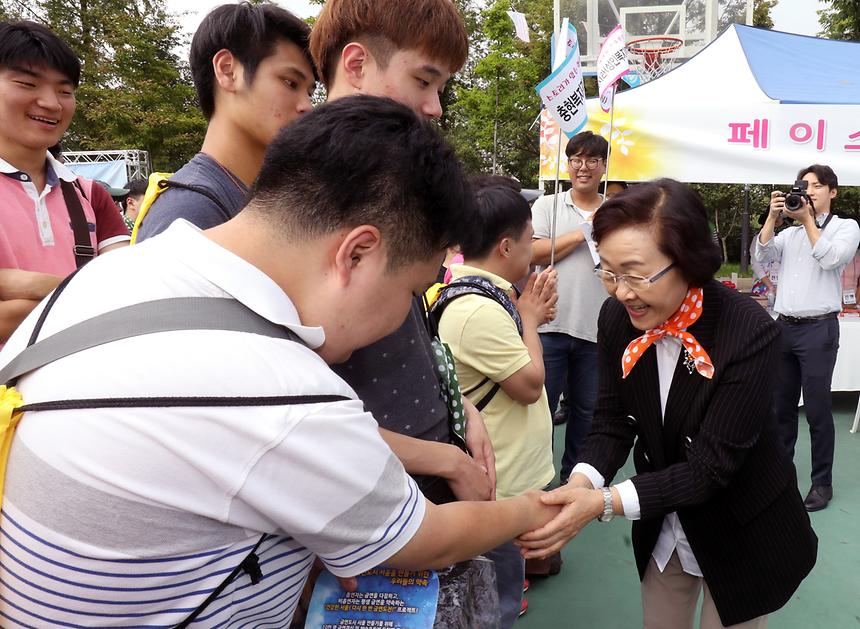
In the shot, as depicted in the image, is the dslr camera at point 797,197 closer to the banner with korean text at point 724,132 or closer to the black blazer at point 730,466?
the banner with korean text at point 724,132

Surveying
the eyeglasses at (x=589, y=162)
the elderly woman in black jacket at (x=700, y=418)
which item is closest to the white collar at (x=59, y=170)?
the elderly woman in black jacket at (x=700, y=418)

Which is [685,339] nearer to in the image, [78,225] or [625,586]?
[625,586]

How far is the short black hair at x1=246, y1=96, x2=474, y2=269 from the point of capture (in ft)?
2.66

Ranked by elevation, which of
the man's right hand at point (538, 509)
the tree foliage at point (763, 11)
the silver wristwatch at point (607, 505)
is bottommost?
the silver wristwatch at point (607, 505)

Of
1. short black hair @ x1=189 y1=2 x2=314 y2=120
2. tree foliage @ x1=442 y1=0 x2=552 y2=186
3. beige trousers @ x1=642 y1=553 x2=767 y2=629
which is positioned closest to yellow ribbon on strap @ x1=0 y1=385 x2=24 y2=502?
short black hair @ x1=189 y1=2 x2=314 y2=120

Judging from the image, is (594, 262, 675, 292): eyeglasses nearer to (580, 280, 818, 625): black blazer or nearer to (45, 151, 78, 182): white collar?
(580, 280, 818, 625): black blazer

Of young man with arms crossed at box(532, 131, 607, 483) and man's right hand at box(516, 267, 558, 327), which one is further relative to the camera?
young man with arms crossed at box(532, 131, 607, 483)

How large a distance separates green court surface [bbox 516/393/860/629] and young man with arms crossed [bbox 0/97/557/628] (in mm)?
2106

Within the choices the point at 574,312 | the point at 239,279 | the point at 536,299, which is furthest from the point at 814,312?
the point at 239,279

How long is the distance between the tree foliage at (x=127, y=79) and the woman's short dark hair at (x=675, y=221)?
645 inches

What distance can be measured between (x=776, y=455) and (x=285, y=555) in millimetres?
1474

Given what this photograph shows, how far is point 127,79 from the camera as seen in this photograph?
1588 centimetres

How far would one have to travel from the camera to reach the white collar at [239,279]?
0.75 m

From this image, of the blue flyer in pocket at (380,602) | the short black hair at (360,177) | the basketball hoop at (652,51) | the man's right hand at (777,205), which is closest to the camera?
the short black hair at (360,177)
